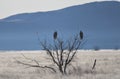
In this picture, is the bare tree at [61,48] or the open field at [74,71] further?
the bare tree at [61,48]

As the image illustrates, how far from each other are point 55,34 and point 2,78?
4013 millimetres

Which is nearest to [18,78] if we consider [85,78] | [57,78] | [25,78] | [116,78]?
[25,78]

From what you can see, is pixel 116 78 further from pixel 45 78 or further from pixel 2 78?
pixel 2 78

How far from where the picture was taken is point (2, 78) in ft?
57.6

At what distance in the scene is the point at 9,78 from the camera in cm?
1766

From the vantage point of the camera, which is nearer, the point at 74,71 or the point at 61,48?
the point at 61,48

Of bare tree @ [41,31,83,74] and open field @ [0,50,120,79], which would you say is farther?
bare tree @ [41,31,83,74]

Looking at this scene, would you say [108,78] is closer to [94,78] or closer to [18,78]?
[94,78]

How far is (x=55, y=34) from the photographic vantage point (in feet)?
65.7

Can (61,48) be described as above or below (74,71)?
above

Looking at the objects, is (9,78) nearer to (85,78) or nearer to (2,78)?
(2,78)

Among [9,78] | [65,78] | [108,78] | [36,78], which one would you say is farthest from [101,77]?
[9,78]

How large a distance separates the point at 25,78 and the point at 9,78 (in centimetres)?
74

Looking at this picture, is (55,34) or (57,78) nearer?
(57,78)
